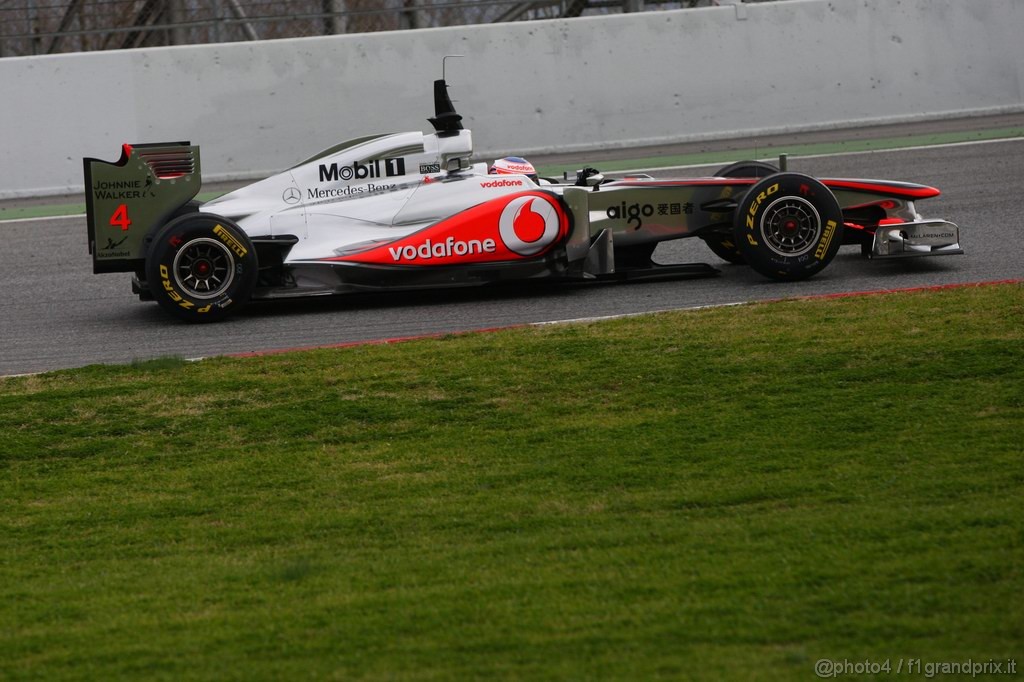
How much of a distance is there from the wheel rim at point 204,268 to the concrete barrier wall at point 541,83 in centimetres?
700

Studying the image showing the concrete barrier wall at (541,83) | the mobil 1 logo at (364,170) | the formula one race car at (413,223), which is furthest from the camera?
the concrete barrier wall at (541,83)

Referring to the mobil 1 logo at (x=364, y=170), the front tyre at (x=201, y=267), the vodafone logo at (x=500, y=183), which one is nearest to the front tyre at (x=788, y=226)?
the vodafone logo at (x=500, y=183)

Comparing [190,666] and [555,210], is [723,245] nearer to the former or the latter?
[555,210]

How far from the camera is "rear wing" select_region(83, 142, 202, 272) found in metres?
8.77

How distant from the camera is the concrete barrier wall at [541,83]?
49.6 ft

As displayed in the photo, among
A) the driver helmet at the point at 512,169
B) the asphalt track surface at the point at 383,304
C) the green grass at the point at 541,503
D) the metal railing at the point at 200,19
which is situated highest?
the metal railing at the point at 200,19

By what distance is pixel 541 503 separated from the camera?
16.7 feet

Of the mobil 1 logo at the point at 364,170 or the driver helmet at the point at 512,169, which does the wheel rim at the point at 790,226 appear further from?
the mobil 1 logo at the point at 364,170

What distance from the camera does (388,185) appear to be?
359 inches

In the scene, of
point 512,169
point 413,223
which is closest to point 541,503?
point 413,223

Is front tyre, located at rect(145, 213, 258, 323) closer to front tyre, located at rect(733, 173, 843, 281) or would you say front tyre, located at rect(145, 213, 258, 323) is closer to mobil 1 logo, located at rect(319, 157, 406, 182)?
mobil 1 logo, located at rect(319, 157, 406, 182)
